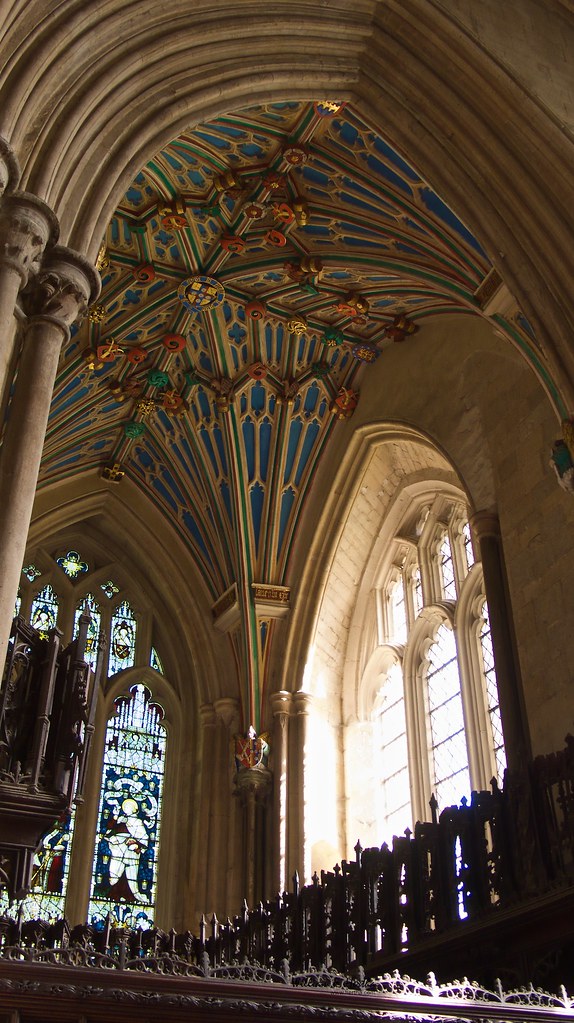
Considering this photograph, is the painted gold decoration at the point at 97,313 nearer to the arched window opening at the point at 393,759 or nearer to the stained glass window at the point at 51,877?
the arched window opening at the point at 393,759

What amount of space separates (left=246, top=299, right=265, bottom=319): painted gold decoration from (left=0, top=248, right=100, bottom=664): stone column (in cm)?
597

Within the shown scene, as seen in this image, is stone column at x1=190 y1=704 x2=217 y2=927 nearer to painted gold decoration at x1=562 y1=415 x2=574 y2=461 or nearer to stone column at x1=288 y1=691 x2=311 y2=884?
stone column at x1=288 y1=691 x2=311 y2=884

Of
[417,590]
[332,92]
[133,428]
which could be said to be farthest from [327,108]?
[417,590]

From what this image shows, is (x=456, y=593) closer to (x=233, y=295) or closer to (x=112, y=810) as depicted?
(x=233, y=295)

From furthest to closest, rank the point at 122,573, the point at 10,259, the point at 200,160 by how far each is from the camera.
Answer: the point at 122,573
the point at 200,160
the point at 10,259

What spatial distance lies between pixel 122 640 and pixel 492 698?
5.68m

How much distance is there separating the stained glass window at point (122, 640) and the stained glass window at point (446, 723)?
435 cm

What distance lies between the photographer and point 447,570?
12.5 meters

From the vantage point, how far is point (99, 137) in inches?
270

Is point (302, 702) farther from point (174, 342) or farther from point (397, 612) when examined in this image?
point (174, 342)

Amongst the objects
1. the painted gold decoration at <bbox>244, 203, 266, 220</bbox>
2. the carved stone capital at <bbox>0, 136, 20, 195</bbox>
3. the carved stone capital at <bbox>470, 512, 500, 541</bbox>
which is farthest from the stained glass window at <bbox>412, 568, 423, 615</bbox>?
the carved stone capital at <bbox>0, 136, 20, 195</bbox>

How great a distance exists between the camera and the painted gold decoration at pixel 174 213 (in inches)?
427

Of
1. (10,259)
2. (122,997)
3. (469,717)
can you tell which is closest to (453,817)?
(469,717)

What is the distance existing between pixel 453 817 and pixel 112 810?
255 inches
